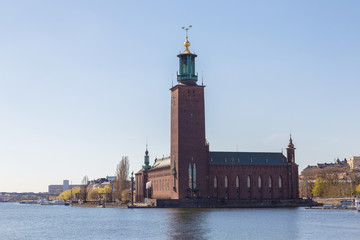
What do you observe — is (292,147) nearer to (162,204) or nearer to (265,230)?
(162,204)

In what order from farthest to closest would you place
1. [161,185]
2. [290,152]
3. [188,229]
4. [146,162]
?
[146,162], [161,185], [290,152], [188,229]

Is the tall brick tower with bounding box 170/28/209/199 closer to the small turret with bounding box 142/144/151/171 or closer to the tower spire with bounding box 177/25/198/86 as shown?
the tower spire with bounding box 177/25/198/86

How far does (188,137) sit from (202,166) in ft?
21.6

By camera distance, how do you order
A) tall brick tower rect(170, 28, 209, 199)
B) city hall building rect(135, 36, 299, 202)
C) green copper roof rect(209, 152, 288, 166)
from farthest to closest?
green copper roof rect(209, 152, 288, 166) < city hall building rect(135, 36, 299, 202) < tall brick tower rect(170, 28, 209, 199)

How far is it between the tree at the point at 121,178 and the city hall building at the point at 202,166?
1935cm

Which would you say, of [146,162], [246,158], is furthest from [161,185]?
[246,158]

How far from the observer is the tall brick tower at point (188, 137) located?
119062 mm

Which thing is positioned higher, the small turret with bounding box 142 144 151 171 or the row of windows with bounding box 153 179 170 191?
the small turret with bounding box 142 144 151 171

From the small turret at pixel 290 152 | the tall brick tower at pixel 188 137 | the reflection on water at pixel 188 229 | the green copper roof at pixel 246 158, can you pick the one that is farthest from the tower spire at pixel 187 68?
the reflection on water at pixel 188 229

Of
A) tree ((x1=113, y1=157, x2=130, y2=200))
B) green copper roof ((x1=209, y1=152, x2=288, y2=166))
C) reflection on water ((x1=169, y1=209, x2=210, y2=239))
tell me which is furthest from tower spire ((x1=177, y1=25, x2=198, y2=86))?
reflection on water ((x1=169, y1=209, x2=210, y2=239))

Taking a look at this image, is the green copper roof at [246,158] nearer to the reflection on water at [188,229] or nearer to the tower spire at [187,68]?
the tower spire at [187,68]

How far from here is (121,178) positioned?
152 metres

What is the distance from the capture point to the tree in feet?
493

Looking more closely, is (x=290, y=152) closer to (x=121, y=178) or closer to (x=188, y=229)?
(x=121, y=178)
